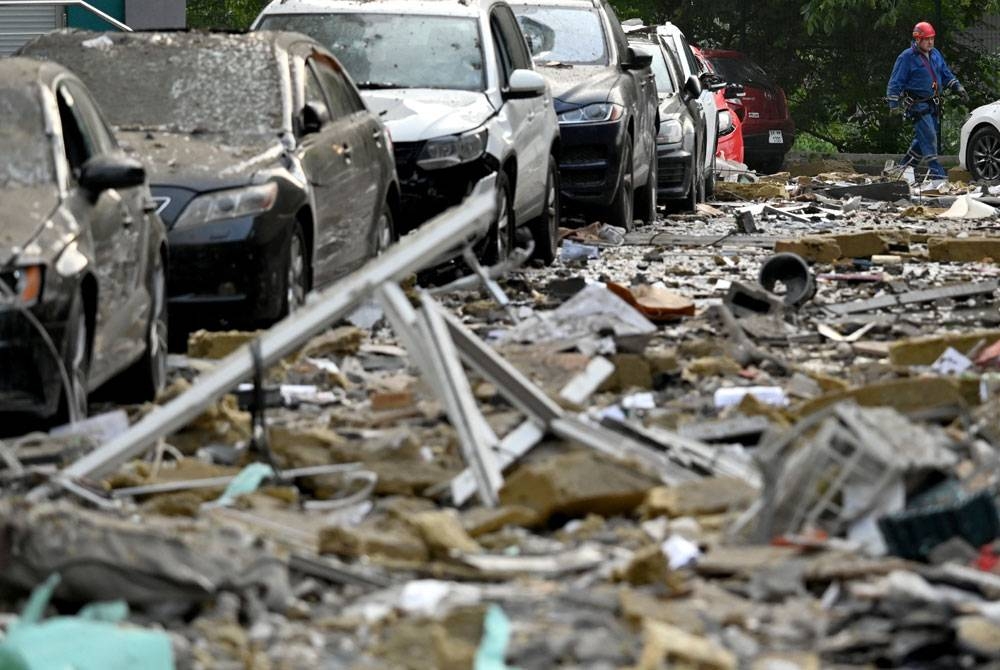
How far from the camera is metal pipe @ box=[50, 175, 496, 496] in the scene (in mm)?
7727

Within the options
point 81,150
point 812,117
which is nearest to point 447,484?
point 81,150

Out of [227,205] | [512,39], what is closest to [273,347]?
[227,205]

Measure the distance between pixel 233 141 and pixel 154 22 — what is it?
13.0m

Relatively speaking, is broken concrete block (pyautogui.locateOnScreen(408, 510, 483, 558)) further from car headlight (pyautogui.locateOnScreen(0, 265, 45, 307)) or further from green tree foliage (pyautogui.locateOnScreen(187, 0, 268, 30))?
green tree foliage (pyautogui.locateOnScreen(187, 0, 268, 30))

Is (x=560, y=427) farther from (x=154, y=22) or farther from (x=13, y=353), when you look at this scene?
(x=154, y=22)

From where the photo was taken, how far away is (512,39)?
17.4 m

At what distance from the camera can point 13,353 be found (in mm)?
8672

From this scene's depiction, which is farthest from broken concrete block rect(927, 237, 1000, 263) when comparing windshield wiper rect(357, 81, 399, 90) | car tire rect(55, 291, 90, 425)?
car tire rect(55, 291, 90, 425)

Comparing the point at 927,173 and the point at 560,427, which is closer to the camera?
the point at 560,427

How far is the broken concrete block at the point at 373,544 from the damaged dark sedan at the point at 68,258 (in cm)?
180

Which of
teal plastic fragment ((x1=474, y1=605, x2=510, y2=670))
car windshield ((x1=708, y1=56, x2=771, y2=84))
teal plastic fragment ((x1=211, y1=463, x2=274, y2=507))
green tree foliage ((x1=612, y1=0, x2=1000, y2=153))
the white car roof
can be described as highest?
teal plastic fragment ((x1=474, y1=605, x2=510, y2=670))

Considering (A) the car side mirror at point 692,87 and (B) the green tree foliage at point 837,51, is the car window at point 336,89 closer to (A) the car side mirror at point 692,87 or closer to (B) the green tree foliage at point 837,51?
(A) the car side mirror at point 692,87

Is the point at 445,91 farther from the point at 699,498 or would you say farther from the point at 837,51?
the point at 837,51

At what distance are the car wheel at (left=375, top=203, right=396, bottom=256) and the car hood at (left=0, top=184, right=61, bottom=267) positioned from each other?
470 cm
